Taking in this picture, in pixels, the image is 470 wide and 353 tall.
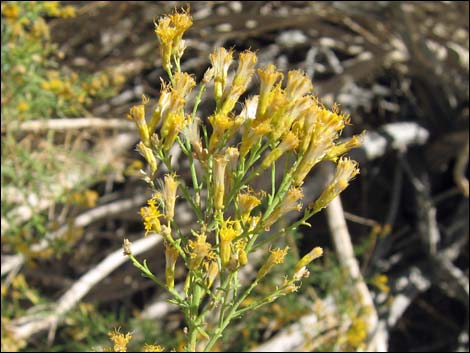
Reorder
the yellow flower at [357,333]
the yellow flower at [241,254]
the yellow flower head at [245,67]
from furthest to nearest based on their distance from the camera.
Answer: the yellow flower at [357,333], the yellow flower head at [245,67], the yellow flower at [241,254]

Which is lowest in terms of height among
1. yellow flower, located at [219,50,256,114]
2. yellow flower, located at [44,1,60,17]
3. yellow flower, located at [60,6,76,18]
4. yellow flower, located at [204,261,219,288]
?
yellow flower, located at [60,6,76,18]

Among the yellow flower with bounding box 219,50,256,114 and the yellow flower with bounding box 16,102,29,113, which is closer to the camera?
the yellow flower with bounding box 219,50,256,114

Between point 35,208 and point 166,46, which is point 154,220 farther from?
point 35,208

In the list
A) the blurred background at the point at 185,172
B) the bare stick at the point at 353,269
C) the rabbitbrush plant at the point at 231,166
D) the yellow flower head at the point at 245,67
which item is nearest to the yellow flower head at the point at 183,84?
the rabbitbrush plant at the point at 231,166

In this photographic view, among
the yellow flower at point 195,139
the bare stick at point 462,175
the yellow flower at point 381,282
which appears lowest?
the yellow flower at point 381,282

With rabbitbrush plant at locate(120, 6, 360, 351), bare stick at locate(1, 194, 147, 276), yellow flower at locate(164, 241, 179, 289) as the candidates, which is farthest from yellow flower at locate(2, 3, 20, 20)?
yellow flower at locate(164, 241, 179, 289)

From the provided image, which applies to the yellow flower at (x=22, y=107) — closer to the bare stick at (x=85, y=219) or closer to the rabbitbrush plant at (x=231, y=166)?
the bare stick at (x=85, y=219)

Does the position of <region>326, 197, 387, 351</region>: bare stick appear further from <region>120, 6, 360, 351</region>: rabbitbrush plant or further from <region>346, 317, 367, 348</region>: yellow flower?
<region>120, 6, 360, 351</region>: rabbitbrush plant

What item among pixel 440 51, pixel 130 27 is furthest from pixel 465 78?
pixel 130 27

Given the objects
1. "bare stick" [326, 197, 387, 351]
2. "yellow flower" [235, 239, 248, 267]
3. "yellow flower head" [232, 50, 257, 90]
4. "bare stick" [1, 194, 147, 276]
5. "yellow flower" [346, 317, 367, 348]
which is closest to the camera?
"yellow flower" [235, 239, 248, 267]
